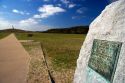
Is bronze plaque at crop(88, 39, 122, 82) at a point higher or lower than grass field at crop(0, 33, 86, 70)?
higher

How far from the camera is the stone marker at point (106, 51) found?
10.2 feet

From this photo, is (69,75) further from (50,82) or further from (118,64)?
(118,64)

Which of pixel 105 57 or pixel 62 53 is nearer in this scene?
pixel 105 57

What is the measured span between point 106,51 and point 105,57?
0.29 feet

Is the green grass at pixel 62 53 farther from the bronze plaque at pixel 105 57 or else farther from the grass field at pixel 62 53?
the bronze plaque at pixel 105 57

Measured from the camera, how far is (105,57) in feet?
11.5

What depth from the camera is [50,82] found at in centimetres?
682

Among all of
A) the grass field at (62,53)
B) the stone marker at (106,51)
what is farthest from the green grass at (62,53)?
the stone marker at (106,51)

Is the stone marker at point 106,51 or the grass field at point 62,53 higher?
the stone marker at point 106,51

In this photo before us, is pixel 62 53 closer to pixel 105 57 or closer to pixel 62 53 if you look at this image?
pixel 62 53

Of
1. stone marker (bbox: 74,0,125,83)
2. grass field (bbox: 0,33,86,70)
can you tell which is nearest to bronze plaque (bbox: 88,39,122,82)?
stone marker (bbox: 74,0,125,83)

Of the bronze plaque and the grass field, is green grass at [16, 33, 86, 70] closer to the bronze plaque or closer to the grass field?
the grass field

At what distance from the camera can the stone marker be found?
122 inches

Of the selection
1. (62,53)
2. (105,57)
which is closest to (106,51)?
(105,57)
